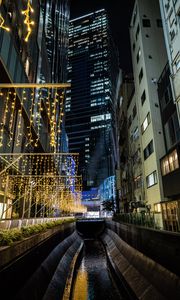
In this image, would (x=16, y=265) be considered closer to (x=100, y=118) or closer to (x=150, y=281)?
(x=150, y=281)

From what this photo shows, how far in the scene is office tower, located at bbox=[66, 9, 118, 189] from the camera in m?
153

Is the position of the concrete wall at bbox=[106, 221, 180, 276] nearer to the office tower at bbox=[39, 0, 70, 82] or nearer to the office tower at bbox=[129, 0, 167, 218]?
the office tower at bbox=[129, 0, 167, 218]

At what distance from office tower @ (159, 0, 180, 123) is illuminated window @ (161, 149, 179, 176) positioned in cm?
451

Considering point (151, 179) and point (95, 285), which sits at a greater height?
point (151, 179)

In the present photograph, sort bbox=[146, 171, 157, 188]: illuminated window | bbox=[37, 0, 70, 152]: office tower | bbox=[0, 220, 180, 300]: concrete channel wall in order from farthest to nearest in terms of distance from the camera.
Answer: bbox=[37, 0, 70, 152]: office tower → bbox=[146, 171, 157, 188]: illuminated window → bbox=[0, 220, 180, 300]: concrete channel wall

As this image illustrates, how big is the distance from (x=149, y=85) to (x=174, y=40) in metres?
7.34

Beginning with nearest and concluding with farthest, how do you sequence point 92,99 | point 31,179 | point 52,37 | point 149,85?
point 31,179, point 149,85, point 52,37, point 92,99

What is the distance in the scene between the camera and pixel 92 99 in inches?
6722

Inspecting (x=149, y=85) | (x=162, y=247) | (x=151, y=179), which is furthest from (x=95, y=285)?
(x=149, y=85)

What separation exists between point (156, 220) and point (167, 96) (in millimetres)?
15981

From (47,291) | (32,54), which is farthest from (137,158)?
(47,291)

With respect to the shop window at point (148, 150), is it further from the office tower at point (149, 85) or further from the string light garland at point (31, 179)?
the string light garland at point (31, 179)

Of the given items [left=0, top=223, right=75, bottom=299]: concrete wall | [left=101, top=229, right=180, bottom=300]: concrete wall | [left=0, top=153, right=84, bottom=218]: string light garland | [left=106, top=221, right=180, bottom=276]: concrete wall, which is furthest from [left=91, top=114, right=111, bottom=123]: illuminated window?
[left=0, top=223, right=75, bottom=299]: concrete wall

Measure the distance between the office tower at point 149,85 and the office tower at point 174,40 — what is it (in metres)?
6.29
